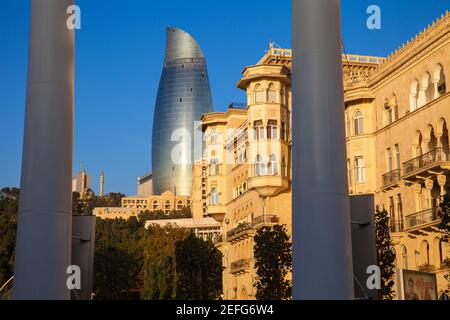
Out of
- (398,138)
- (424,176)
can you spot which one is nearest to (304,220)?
(424,176)

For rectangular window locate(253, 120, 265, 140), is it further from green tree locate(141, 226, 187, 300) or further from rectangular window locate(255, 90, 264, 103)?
green tree locate(141, 226, 187, 300)

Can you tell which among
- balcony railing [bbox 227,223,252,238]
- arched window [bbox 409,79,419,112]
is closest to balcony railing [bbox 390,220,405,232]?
arched window [bbox 409,79,419,112]

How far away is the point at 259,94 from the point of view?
210ft

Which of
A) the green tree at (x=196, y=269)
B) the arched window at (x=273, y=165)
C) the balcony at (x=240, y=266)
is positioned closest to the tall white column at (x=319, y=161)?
the arched window at (x=273, y=165)

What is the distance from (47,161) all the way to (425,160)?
38481 millimetres

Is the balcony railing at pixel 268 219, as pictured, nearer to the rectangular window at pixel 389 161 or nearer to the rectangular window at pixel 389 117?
the rectangular window at pixel 389 161

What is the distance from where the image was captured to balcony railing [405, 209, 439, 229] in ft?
145

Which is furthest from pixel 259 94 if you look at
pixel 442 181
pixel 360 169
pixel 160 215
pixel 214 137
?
pixel 160 215

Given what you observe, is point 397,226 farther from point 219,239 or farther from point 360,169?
point 219,239

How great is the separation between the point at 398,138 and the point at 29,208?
42.9m

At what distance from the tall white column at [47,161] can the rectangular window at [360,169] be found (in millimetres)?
44412

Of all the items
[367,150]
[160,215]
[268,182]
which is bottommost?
[268,182]

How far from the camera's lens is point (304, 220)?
31.9 feet

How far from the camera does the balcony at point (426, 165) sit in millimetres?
43319
